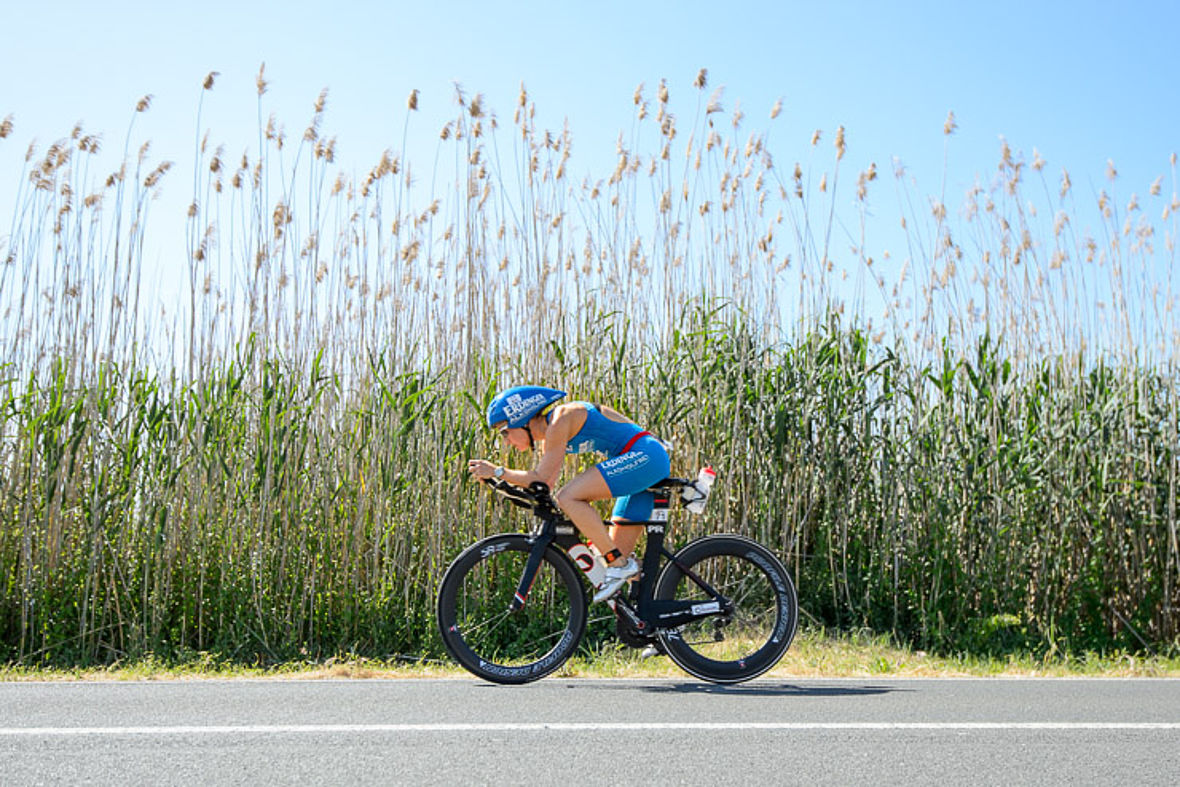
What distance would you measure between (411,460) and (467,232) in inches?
78.8

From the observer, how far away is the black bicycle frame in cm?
620

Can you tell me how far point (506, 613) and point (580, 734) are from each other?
2284 millimetres

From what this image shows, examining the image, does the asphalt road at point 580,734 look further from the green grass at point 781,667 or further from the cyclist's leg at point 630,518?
the cyclist's leg at point 630,518

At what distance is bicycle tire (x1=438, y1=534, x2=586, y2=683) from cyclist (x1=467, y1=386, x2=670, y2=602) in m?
0.32

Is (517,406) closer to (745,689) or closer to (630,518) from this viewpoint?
(630,518)

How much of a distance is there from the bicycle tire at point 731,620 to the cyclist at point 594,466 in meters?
0.33

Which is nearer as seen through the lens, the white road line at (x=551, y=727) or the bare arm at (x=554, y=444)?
the white road line at (x=551, y=727)

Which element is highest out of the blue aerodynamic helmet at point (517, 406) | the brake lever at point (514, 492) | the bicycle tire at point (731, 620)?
the blue aerodynamic helmet at point (517, 406)

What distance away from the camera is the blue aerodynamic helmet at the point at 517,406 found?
238 inches

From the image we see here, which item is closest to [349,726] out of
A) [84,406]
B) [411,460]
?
[411,460]

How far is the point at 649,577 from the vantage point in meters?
6.30

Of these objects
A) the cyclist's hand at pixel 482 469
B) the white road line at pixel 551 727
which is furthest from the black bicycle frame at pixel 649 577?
the white road line at pixel 551 727

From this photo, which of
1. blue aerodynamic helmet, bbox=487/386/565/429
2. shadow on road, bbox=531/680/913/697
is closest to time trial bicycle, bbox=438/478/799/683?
shadow on road, bbox=531/680/913/697

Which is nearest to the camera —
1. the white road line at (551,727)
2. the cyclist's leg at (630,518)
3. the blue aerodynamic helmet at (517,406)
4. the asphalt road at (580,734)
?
the asphalt road at (580,734)
